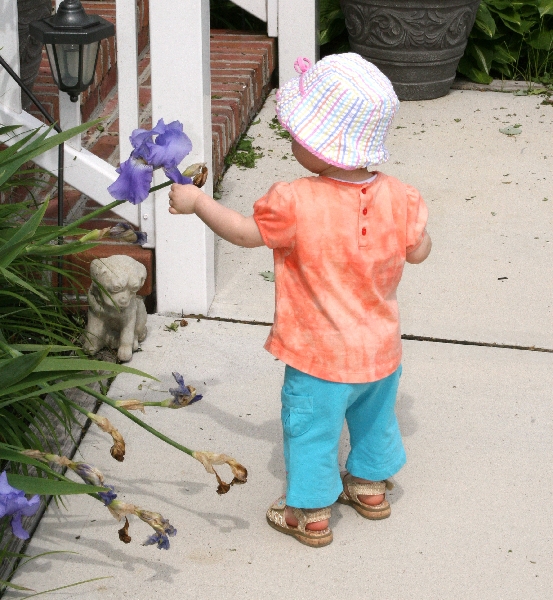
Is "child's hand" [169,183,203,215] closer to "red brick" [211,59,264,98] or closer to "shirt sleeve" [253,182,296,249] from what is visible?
"shirt sleeve" [253,182,296,249]

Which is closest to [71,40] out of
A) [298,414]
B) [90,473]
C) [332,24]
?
[298,414]

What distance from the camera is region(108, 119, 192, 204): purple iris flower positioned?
2238 millimetres

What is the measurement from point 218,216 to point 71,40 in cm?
90

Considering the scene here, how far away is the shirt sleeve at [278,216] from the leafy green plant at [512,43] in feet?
12.0

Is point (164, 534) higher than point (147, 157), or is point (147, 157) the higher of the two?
point (147, 157)

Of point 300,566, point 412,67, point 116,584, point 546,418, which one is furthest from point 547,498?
point 412,67

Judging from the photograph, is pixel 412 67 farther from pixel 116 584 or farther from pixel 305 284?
pixel 116 584

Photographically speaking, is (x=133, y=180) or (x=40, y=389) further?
(x=40, y=389)

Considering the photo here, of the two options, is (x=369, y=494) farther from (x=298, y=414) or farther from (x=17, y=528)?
(x=17, y=528)

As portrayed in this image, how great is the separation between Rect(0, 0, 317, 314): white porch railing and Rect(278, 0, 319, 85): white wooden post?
202 cm

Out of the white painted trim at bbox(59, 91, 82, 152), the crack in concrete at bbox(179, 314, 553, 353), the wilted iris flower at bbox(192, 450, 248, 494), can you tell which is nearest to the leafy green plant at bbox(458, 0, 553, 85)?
the crack in concrete at bbox(179, 314, 553, 353)

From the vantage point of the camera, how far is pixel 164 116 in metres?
3.29

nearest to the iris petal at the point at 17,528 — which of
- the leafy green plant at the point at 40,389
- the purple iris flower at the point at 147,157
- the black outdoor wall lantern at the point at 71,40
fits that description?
the leafy green plant at the point at 40,389

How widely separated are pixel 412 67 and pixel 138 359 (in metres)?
2.68
